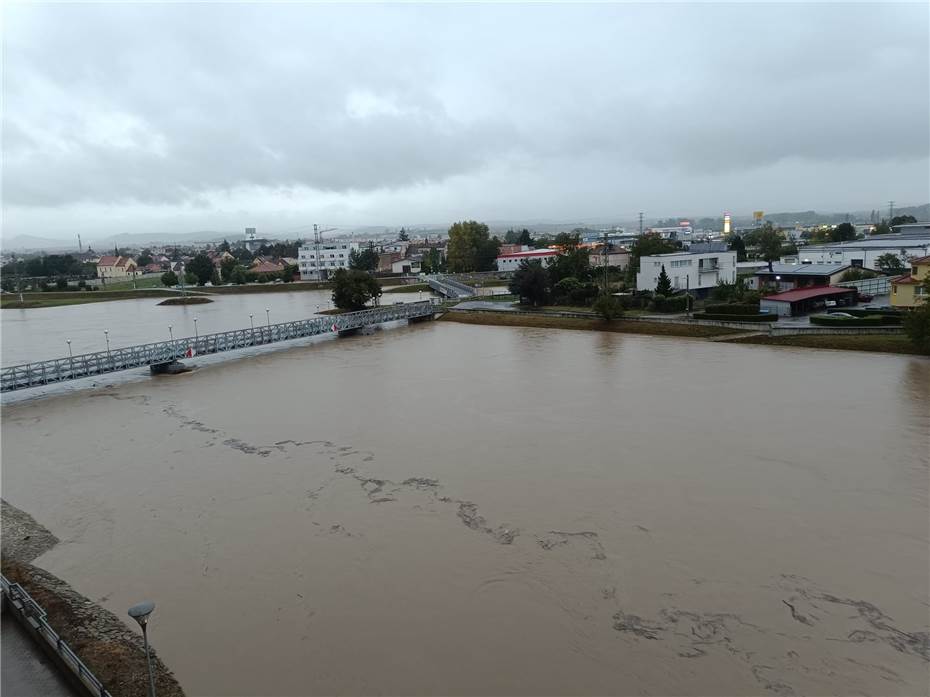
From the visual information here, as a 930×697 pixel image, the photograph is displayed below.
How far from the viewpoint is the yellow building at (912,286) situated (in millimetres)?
19062

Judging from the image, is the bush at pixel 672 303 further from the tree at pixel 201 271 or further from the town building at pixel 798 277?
the tree at pixel 201 271

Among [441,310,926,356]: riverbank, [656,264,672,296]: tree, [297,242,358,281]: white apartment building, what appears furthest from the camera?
[297,242,358,281]: white apartment building

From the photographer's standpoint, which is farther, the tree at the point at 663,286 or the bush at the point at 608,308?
the tree at the point at 663,286

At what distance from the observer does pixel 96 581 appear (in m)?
6.83

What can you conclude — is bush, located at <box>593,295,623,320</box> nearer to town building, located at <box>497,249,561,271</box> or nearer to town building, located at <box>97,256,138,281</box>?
town building, located at <box>497,249,561,271</box>

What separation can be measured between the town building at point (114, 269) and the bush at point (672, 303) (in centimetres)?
5391

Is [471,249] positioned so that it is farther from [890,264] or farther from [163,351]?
[163,351]

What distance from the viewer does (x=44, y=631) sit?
18.1 ft

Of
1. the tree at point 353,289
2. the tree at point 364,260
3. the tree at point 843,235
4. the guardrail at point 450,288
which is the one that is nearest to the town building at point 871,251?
the tree at point 843,235

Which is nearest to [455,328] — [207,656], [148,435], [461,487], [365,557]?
[148,435]

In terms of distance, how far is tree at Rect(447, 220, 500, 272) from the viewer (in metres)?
46.3

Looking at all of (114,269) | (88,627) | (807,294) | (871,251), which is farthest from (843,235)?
(114,269)

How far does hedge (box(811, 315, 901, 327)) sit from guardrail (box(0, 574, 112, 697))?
19411 mm

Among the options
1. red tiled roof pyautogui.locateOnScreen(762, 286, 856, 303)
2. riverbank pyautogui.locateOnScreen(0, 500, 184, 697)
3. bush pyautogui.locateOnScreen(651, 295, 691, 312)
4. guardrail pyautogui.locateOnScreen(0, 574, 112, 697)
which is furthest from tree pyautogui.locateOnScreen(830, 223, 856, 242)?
guardrail pyautogui.locateOnScreen(0, 574, 112, 697)
